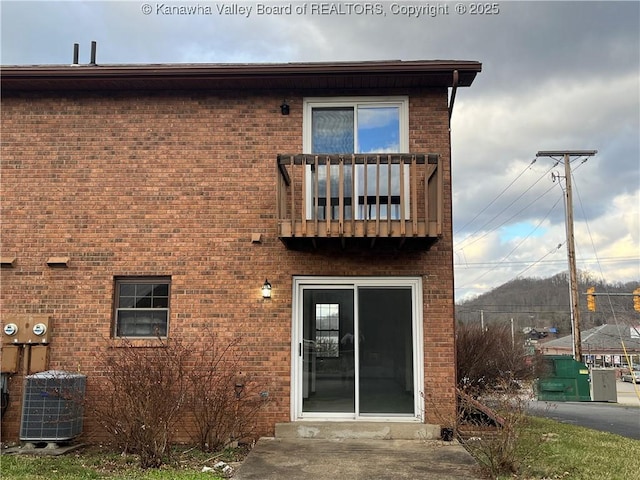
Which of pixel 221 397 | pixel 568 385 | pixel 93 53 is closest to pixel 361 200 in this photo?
pixel 221 397

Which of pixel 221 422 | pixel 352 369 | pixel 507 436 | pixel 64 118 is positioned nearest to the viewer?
pixel 507 436

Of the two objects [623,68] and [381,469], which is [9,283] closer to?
[381,469]

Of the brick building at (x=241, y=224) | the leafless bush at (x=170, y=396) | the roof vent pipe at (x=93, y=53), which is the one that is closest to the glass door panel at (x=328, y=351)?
the brick building at (x=241, y=224)

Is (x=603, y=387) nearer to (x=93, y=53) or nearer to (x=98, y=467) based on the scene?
(x=98, y=467)

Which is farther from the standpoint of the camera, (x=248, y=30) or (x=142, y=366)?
(x=248, y=30)

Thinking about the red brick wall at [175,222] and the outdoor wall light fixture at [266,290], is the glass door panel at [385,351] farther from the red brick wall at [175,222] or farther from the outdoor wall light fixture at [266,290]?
the outdoor wall light fixture at [266,290]

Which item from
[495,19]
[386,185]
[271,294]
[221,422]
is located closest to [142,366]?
[221,422]

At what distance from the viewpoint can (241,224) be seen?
840 cm

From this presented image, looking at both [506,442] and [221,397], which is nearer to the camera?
[506,442]

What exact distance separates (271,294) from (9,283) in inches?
168

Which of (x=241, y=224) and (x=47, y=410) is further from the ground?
(x=241, y=224)

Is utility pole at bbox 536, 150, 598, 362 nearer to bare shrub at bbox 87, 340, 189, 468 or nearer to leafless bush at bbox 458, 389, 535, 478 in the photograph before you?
leafless bush at bbox 458, 389, 535, 478

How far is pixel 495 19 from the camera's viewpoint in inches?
390

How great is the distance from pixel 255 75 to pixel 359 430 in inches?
222
